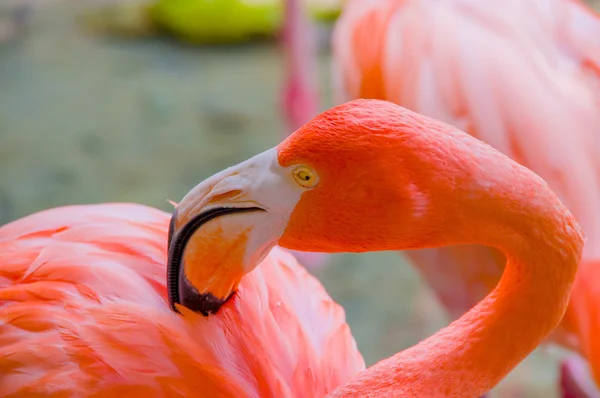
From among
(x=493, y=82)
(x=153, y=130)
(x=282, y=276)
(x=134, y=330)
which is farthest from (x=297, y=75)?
(x=134, y=330)

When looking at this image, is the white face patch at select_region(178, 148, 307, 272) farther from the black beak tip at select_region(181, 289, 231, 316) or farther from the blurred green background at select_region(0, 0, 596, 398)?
the blurred green background at select_region(0, 0, 596, 398)

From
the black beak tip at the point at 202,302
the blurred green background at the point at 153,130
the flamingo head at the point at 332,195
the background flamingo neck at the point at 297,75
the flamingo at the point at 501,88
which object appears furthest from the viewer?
the background flamingo neck at the point at 297,75

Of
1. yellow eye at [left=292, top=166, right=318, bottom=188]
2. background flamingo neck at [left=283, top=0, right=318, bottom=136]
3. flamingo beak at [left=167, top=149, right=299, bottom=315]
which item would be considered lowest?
background flamingo neck at [left=283, top=0, right=318, bottom=136]

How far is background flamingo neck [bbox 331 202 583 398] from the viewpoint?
1079 millimetres

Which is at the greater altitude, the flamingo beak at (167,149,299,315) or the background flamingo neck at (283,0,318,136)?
the flamingo beak at (167,149,299,315)

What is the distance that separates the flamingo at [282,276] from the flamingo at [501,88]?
1.97 feet

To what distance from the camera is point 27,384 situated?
4.09ft

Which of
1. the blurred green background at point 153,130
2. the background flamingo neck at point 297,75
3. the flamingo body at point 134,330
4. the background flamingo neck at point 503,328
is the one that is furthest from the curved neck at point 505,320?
the background flamingo neck at point 297,75

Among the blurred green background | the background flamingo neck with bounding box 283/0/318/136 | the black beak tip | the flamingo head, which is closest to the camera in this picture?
the flamingo head

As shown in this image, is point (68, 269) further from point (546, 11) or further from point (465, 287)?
point (546, 11)

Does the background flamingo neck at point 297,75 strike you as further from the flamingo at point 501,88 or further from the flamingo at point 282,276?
the flamingo at point 282,276

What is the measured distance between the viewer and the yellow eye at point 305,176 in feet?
3.51

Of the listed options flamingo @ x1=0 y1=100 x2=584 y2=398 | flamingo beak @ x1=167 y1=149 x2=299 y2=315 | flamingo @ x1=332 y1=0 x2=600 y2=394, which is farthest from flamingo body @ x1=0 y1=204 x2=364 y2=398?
flamingo @ x1=332 y1=0 x2=600 y2=394

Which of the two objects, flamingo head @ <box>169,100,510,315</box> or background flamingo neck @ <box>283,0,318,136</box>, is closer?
flamingo head @ <box>169,100,510,315</box>
